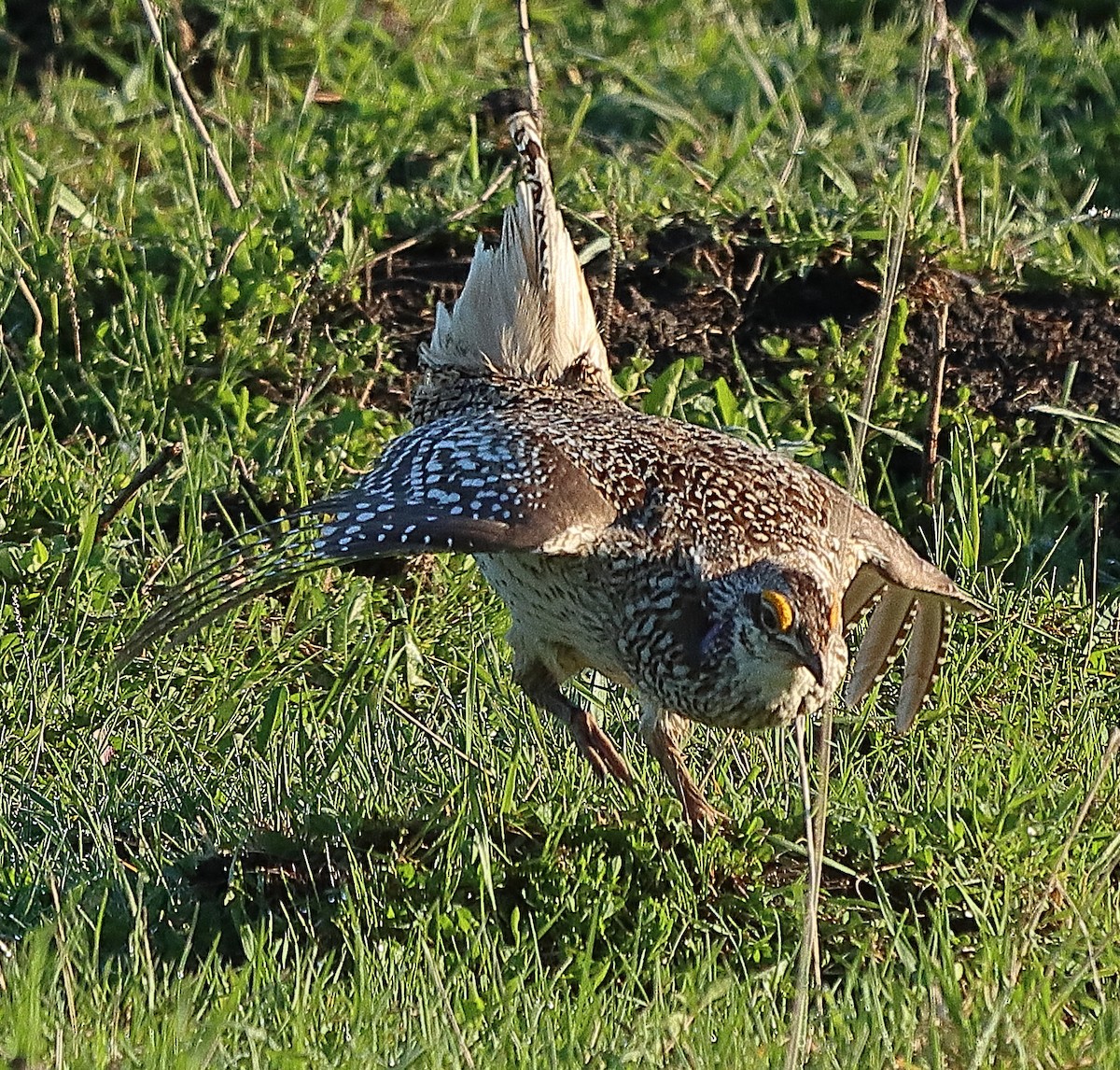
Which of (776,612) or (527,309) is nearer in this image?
(776,612)

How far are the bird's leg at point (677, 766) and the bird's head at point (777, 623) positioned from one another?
33cm

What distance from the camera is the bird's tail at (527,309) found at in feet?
18.5

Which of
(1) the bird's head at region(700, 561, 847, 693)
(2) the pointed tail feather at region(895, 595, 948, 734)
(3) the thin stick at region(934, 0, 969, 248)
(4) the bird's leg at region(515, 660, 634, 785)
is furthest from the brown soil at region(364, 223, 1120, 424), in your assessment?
(1) the bird's head at region(700, 561, 847, 693)

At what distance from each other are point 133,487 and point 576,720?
174 centimetres

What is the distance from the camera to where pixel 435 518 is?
4.49 m

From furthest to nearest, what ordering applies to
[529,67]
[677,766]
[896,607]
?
[529,67], [896,607], [677,766]

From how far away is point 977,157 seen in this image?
782 cm

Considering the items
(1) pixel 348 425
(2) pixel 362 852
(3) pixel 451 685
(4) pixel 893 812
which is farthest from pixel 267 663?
(4) pixel 893 812

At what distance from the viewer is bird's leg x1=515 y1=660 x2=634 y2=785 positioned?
16.0ft

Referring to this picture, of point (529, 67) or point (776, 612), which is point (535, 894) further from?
point (529, 67)

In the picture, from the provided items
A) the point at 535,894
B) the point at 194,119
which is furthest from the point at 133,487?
the point at 535,894

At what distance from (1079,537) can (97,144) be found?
4.19 m

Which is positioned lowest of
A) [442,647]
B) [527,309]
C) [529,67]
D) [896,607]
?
[442,647]

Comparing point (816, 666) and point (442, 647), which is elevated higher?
point (816, 666)
